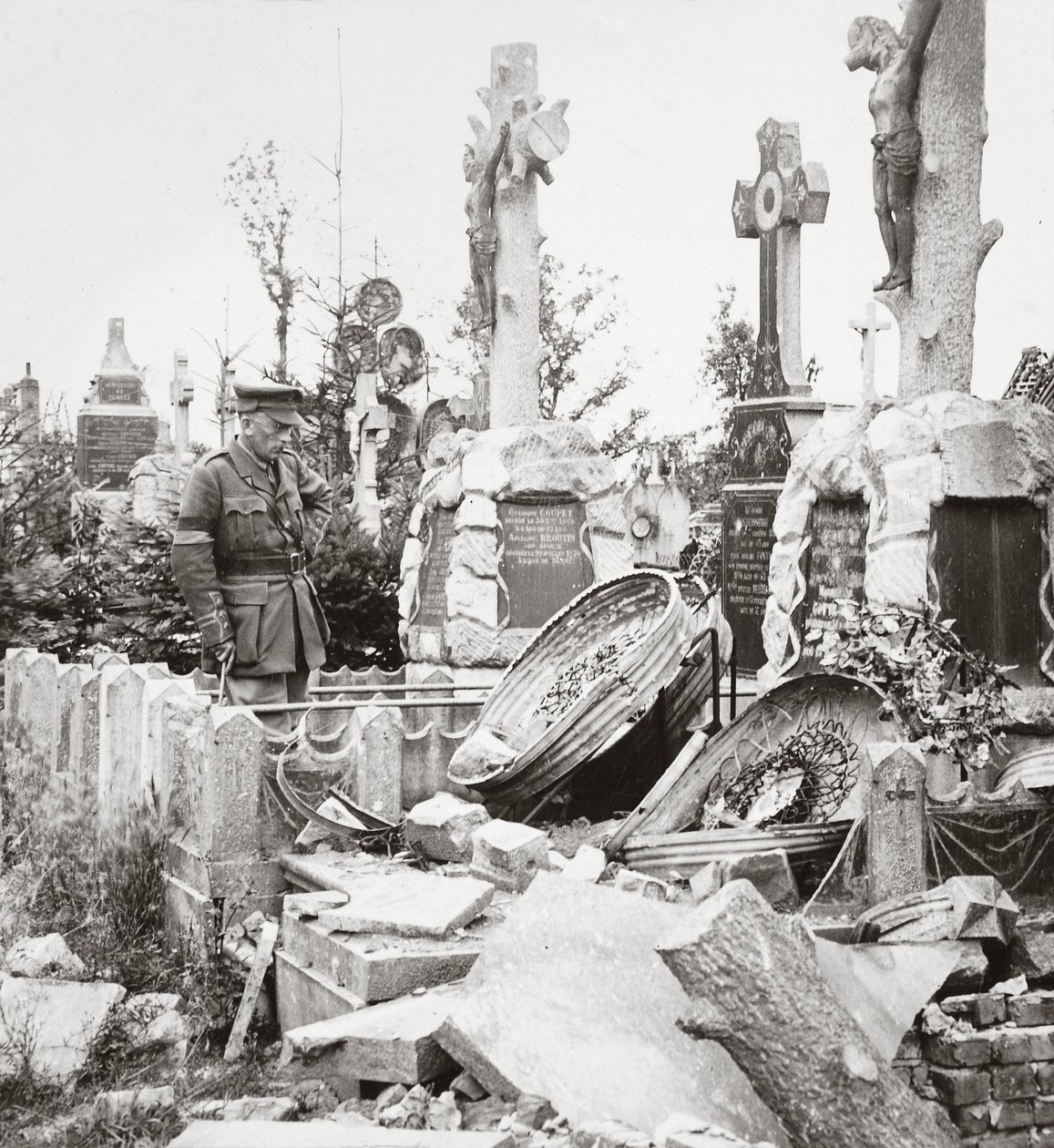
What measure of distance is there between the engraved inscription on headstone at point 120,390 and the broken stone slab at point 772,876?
2436cm

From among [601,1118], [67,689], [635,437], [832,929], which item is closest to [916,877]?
[832,929]

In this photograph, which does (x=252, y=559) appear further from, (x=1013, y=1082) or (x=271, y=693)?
(x=1013, y=1082)

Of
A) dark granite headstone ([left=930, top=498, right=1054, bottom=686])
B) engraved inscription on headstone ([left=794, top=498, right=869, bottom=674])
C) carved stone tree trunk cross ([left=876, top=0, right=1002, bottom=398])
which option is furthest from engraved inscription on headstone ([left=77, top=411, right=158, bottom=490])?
dark granite headstone ([left=930, top=498, right=1054, bottom=686])

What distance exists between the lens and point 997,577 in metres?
7.89

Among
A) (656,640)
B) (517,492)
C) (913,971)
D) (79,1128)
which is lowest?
(79,1128)

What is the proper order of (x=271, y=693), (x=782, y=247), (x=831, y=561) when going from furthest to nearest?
(x=782, y=247)
(x=831, y=561)
(x=271, y=693)

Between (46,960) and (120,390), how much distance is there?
23.6 meters

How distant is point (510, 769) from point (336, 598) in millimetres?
6059

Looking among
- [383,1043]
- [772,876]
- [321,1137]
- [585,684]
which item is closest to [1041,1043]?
[772,876]

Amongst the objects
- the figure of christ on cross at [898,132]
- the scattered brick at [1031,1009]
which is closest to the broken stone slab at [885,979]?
the scattered brick at [1031,1009]

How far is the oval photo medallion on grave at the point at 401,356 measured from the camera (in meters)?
24.4

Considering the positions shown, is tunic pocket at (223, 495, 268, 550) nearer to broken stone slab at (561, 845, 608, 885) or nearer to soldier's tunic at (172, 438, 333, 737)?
soldier's tunic at (172, 438, 333, 737)

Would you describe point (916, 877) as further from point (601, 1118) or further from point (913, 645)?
point (601, 1118)

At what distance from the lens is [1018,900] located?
557 cm
